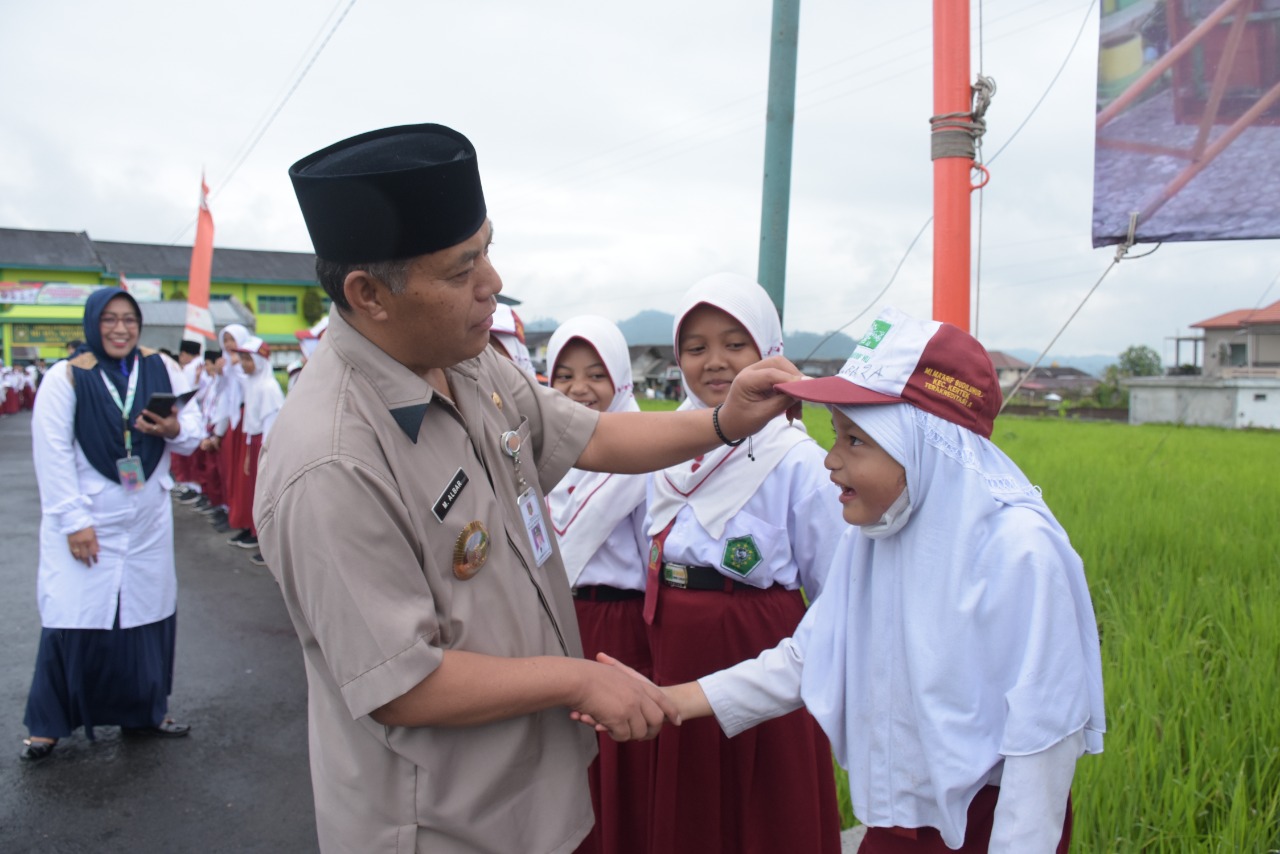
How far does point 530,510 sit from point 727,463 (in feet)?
2.71

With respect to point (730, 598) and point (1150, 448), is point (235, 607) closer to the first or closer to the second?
A: point (730, 598)

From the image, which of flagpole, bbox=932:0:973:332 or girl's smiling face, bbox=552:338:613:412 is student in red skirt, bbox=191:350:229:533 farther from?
flagpole, bbox=932:0:973:332

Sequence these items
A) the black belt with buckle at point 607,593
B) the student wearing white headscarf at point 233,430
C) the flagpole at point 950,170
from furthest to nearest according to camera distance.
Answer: the student wearing white headscarf at point 233,430
the flagpole at point 950,170
the black belt with buckle at point 607,593

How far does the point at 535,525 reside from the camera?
1.91 m

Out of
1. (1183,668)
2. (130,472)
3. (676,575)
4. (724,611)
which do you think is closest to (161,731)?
(130,472)

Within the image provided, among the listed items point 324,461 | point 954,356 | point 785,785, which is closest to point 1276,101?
point 954,356

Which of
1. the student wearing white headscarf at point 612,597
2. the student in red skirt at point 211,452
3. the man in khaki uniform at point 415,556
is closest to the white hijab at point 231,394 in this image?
the student in red skirt at point 211,452

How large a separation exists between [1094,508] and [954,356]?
5.33 metres

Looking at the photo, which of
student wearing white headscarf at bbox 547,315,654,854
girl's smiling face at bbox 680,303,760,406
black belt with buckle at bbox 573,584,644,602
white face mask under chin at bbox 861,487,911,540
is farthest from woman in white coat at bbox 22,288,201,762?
white face mask under chin at bbox 861,487,911,540

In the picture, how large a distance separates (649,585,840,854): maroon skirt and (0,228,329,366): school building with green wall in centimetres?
3407

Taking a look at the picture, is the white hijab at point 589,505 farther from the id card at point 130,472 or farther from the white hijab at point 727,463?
the id card at point 130,472

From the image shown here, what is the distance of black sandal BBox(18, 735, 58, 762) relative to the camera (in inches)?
153

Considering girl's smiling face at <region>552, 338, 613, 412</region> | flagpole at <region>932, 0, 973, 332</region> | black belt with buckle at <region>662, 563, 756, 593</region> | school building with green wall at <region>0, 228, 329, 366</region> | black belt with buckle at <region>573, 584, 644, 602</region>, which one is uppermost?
school building with green wall at <region>0, 228, 329, 366</region>

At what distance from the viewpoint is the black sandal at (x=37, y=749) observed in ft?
12.8
